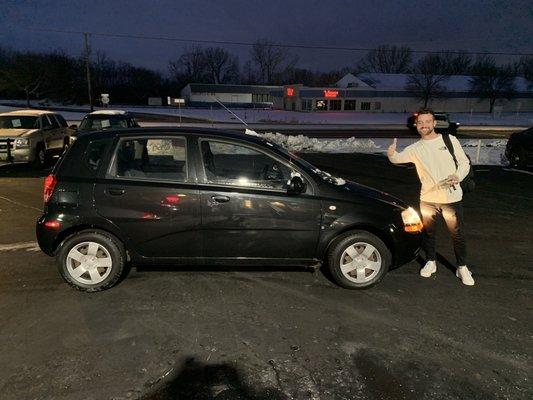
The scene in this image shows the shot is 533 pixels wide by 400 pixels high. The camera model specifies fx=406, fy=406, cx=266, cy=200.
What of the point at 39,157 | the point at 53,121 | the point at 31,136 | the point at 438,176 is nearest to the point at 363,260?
the point at 438,176

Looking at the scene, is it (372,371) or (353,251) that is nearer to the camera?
(372,371)

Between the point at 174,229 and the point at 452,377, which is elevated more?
the point at 174,229

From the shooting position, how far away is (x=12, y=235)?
624 centimetres

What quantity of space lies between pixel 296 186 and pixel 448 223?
188 cm

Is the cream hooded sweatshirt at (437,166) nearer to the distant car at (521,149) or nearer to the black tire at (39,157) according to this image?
the distant car at (521,149)

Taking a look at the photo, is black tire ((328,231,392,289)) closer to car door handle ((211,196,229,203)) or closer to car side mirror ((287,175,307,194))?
car side mirror ((287,175,307,194))

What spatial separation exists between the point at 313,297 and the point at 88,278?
→ 8.02ft

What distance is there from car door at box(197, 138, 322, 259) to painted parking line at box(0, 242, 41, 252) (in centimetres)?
291

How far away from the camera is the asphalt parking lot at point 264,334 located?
9.66ft

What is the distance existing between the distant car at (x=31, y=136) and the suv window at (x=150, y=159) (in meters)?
9.55

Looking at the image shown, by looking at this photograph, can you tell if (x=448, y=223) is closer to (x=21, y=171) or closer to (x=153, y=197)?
(x=153, y=197)

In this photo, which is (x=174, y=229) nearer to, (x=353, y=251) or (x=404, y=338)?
(x=353, y=251)

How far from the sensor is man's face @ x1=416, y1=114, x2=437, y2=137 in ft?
14.6

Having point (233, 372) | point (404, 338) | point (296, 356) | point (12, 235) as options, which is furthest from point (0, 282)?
point (404, 338)
